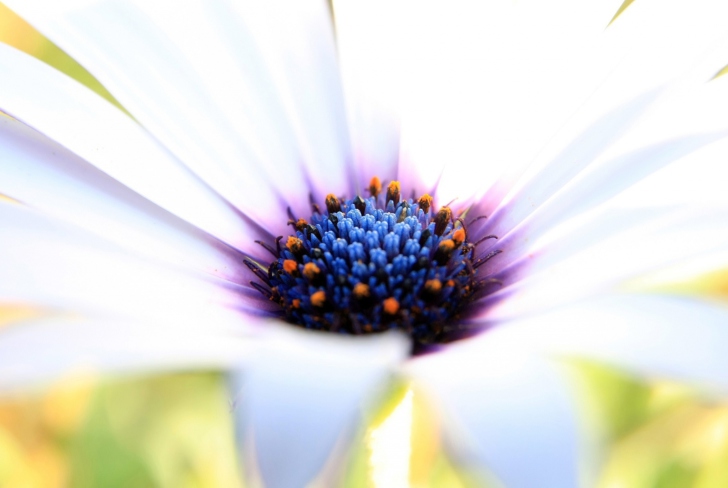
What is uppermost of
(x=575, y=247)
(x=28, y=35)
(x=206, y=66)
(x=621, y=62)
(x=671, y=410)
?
(x=28, y=35)

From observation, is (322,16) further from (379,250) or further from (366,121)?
(379,250)

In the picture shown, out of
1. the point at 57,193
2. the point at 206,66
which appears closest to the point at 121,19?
the point at 206,66

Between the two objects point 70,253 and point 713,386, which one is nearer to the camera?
point 713,386

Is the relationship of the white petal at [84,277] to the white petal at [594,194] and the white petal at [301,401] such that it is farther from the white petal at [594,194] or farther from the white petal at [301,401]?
the white petal at [594,194]

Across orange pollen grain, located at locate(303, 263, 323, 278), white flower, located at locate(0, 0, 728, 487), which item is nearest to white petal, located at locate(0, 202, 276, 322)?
white flower, located at locate(0, 0, 728, 487)

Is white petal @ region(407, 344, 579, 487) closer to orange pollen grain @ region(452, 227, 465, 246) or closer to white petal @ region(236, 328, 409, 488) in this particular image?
white petal @ region(236, 328, 409, 488)

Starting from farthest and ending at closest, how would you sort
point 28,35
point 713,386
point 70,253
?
1. point 28,35
2. point 70,253
3. point 713,386

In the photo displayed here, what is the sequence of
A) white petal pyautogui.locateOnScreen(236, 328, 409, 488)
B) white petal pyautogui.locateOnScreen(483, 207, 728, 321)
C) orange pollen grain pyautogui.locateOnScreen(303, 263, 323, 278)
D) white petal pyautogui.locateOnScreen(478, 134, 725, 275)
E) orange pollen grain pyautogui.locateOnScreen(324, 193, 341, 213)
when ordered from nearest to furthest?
white petal pyautogui.locateOnScreen(236, 328, 409, 488) < white petal pyautogui.locateOnScreen(483, 207, 728, 321) < white petal pyautogui.locateOnScreen(478, 134, 725, 275) < orange pollen grain pyautogui.locateOnScreen(303, 263, 323, 278) < orange pollen grain pyautogui.locateOnScreen(324, 193, 341, 213)

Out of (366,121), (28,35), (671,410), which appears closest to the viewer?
(671,410)
